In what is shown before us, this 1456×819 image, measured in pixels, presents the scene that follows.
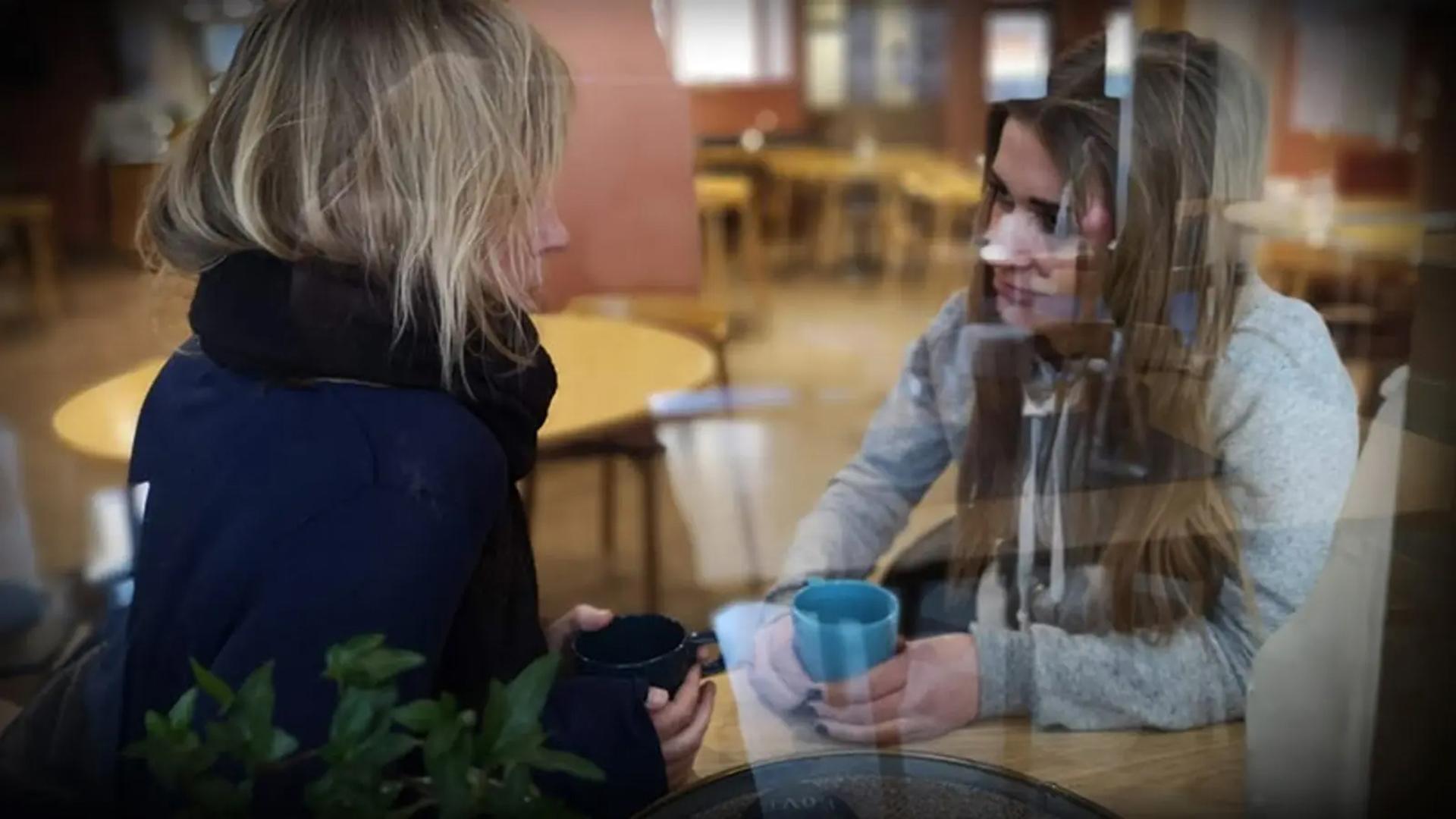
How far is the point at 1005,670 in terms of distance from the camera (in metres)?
0.74

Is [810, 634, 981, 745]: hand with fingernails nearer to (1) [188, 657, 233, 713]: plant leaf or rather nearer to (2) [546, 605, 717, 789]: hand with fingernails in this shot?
(2) [546, 605, 717, 789]: hand with fingernails

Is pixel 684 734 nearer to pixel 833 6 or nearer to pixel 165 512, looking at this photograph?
pixel 165 512

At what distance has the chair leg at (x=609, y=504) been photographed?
86 centimetres

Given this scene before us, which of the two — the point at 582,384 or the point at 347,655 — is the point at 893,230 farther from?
the point at 347,655

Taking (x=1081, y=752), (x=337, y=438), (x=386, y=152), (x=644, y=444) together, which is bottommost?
(x=1081, y=752)

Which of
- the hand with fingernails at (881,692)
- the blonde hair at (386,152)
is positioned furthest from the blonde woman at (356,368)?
the hand with fingernails at (881,692)

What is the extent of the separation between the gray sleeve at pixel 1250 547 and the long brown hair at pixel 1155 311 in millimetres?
14

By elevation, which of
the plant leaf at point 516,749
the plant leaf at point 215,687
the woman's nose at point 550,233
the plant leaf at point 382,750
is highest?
the woman's nose at point 550,233

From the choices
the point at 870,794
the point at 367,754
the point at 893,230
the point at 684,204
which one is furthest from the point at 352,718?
the point at 893,230

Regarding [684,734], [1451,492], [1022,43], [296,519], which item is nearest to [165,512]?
[296,519]

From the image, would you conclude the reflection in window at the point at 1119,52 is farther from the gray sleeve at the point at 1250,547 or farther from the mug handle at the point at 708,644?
the mug handle at the point at 708,644

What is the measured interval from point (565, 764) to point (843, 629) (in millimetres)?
228

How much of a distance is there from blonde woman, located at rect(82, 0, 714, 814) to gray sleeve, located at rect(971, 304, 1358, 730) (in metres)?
0.25

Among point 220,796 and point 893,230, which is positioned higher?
point 893,230
